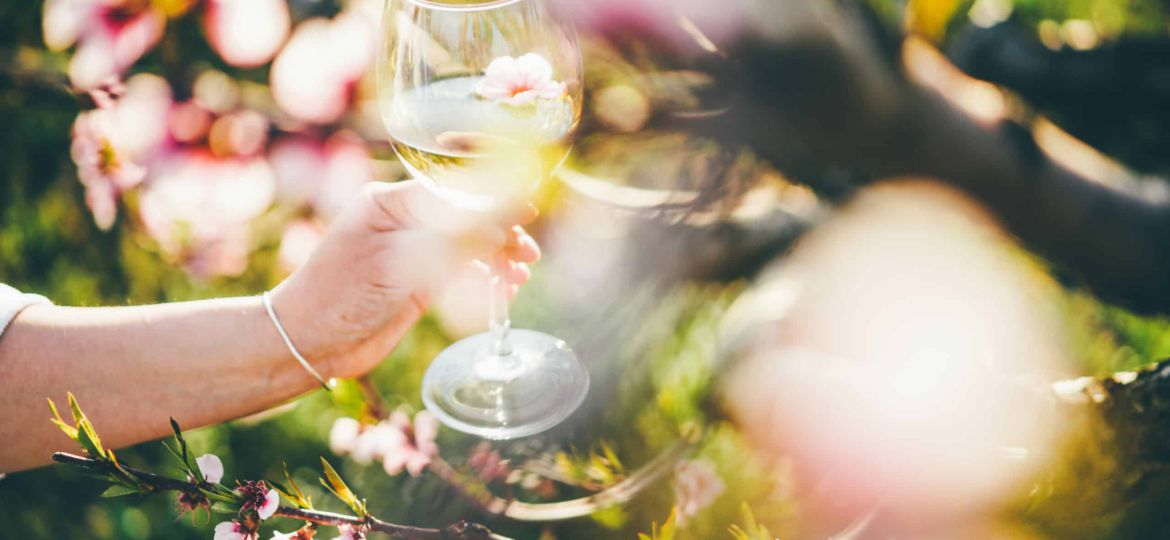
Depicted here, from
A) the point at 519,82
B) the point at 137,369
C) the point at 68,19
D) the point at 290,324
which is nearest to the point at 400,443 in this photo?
the point at 290,324

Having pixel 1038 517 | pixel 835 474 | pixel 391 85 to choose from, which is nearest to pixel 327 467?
pixel 391 85

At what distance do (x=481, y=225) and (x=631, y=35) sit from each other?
28cm

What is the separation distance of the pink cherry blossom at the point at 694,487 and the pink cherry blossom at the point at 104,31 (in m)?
1.07

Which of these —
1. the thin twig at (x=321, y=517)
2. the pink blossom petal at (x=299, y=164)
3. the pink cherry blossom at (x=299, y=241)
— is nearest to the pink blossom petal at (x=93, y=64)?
the pink blossom petal at (x=299, y=164)

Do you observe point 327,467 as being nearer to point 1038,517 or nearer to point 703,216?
point 1038,517

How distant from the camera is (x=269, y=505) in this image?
63 cm

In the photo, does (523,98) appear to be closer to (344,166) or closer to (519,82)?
(519,82)

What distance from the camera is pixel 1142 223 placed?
3.12 feet

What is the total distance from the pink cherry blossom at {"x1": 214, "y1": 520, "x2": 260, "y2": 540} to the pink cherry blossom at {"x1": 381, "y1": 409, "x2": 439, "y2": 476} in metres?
0.57

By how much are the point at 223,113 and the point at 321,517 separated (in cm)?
105

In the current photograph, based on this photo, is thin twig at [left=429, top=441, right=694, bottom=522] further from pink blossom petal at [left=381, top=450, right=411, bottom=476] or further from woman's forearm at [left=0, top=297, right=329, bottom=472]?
woman's forearm at [left=0, top=297, right=329, bottom=472]

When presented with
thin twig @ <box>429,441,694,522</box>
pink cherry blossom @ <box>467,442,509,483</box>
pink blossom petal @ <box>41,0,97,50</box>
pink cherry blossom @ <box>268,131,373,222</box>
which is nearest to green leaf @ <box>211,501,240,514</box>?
thin twig @ <box>429,441,694,522</box>

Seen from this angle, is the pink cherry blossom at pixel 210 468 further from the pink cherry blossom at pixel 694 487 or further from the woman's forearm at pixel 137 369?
the pink cherry blossom at pixel 694 487

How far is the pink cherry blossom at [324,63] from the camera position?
55.9 inches
